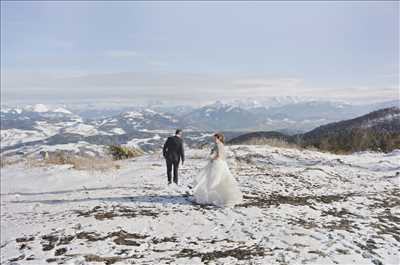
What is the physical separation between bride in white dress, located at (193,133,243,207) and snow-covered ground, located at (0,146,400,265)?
44cm

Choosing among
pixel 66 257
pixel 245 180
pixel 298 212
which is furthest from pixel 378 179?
pixel 66 257

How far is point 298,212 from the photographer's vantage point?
14430mm

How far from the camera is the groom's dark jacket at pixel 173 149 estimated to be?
18.8 metres

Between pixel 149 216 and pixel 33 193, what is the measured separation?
890 cm

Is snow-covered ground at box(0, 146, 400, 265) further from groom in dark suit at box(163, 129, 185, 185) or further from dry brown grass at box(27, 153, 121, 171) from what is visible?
groom in dark suit at box(163, 129, 185, 185)

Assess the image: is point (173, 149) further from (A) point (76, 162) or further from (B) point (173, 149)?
(A) point (76, 162)

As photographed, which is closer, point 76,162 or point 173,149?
point 173,149

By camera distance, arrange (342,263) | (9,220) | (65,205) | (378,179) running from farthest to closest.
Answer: (378,179), (65,205), (9,220), (342,263)

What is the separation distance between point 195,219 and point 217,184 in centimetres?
223

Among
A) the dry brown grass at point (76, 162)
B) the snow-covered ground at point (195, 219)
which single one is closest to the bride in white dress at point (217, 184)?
the snow-covered ground at point (195, 219)

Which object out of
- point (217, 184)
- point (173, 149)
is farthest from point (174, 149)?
point (217, 184)

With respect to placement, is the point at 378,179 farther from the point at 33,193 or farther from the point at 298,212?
the point at 33,193

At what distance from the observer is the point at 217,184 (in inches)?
607

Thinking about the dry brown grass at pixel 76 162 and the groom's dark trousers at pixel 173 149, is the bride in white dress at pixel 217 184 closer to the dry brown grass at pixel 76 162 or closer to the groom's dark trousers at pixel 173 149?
the groom's dark trousers at pixel 173 149
